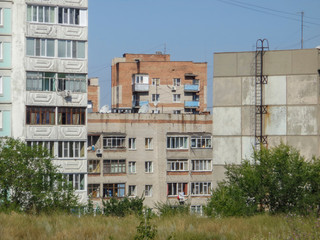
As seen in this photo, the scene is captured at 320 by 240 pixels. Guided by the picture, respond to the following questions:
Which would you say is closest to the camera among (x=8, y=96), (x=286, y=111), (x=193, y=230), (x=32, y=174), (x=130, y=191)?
(x=193, y=230)

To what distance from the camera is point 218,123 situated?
50.2 metres

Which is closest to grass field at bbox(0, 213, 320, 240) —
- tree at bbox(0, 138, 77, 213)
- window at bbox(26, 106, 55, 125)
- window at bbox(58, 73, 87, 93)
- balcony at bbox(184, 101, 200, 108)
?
tree at bbox(0, 138, 77, 213)

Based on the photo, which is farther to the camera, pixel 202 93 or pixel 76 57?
pixel 202 93

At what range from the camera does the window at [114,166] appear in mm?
68625

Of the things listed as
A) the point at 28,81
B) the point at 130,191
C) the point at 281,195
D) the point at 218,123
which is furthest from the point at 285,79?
the point at 130,191

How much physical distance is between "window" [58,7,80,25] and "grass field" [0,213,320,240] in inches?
1054

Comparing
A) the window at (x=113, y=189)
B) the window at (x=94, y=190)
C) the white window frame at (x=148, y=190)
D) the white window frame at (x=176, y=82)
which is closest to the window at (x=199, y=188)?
the white window frame at (x=148, y=190)

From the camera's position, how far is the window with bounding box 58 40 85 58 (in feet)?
155

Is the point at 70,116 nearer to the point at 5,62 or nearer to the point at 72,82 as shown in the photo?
the point at 72,82

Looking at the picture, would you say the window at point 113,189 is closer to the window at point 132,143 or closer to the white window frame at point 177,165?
the window at point 132,143

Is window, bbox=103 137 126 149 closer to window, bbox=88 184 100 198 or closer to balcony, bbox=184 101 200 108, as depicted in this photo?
window, bbox=88 184 100 198

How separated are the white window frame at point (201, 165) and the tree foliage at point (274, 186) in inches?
1361

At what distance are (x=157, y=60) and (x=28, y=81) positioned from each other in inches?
2032

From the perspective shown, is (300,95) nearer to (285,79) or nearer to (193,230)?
(285,79)
